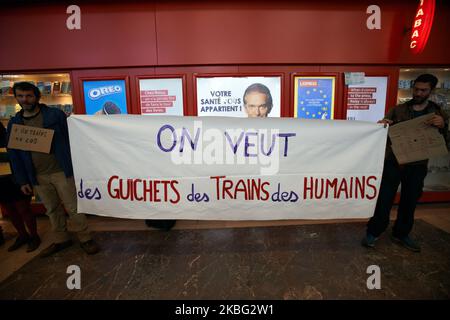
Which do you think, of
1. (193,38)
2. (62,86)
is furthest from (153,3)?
(62,86)

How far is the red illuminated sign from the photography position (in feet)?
8.41

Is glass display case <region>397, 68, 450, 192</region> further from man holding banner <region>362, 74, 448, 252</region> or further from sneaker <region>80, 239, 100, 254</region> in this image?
sneaker <region>80, 239, 100, 254</region>

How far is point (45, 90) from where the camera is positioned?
3287 mm

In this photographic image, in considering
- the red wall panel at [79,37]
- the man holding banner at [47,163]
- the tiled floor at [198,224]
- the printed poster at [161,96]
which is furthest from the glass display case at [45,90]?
the tiled floor at [198,224]

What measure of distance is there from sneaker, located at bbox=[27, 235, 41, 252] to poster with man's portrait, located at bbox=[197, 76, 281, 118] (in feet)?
8.30

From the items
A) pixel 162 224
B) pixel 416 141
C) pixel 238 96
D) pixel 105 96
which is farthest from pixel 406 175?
pixel 105 96

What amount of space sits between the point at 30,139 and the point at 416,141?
358cm

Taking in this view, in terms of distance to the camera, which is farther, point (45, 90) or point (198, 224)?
point (45, 90)

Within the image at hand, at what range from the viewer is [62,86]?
3.28 m

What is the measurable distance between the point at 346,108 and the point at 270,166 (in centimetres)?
206

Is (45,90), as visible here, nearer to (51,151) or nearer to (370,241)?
(51,151)

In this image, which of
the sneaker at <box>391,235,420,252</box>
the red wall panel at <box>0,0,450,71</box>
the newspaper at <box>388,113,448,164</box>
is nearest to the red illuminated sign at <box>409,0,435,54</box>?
the red wall panel at <box>0,0,450,71</box>

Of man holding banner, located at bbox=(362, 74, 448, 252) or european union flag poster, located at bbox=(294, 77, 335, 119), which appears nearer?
man holding banner, located at bbox=(362, 74, 448, 252)

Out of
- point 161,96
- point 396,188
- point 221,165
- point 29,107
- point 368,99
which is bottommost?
point 396,188
